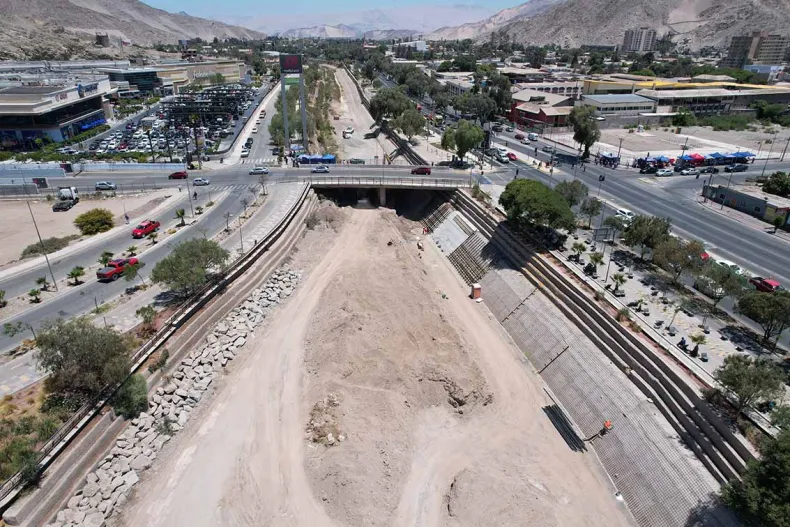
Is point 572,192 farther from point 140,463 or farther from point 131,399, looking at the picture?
point 140,463

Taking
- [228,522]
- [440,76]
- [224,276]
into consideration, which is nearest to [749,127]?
[440,76]

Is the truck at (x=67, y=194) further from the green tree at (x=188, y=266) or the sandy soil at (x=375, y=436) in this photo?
the sandy soil at (x=375, y=436)

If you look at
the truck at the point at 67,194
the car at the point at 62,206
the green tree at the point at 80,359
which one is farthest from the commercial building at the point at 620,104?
the green tree at the point at 80,359

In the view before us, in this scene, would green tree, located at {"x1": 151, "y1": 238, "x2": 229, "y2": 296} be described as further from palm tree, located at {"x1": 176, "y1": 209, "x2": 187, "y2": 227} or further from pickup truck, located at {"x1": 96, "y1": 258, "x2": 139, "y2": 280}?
palm tree, located at {"x1": 176, "y1": 209, "x2": 187, "y2": 227}

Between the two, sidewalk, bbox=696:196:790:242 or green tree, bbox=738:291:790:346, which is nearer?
green tree, bbox=738:291:790:346

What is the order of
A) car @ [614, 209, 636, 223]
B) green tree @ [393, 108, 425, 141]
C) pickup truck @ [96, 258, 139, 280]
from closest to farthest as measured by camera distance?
pickup truck @ [96, 258, 139, 280], car @ [614, 209, 636, 223], green tree @ [393, 108, 425, 141]

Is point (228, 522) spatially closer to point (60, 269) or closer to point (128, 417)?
point (128, 417)

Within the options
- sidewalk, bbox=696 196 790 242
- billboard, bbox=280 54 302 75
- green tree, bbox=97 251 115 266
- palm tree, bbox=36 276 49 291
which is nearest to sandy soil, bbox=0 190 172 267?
palm tree, bbox=36 276 49 291
